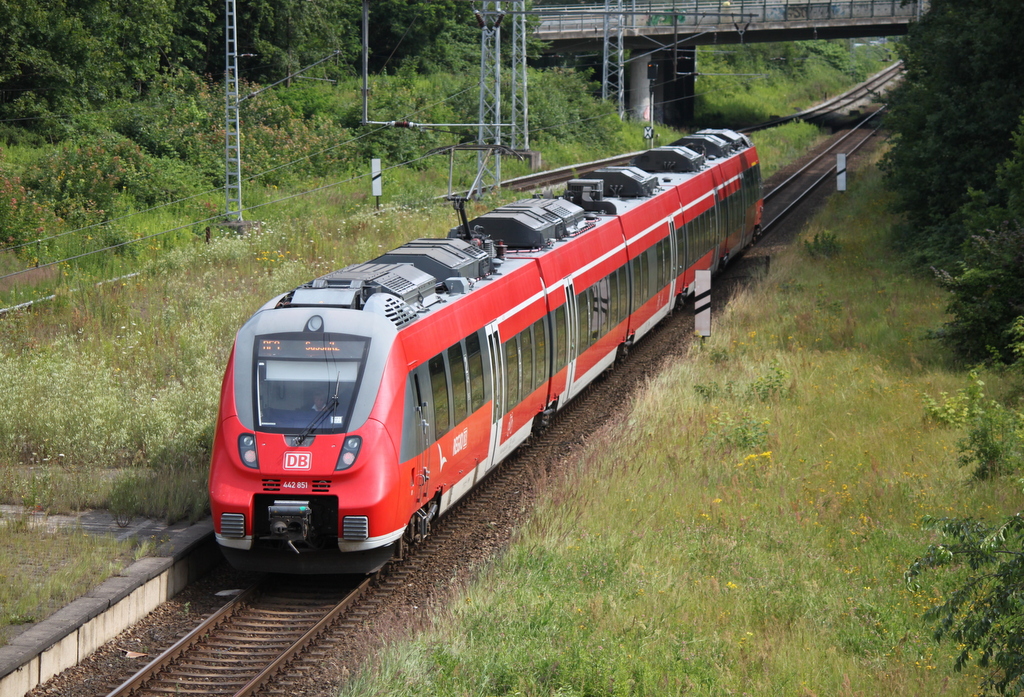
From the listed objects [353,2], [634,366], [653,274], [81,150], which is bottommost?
[634,366]

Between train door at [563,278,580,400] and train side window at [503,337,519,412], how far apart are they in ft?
7.83

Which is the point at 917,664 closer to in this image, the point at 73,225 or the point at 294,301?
the point at 294,301

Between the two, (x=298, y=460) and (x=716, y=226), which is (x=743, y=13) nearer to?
(x=716, y=226)

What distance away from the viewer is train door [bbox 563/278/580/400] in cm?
1666

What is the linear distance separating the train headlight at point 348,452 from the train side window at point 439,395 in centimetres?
143

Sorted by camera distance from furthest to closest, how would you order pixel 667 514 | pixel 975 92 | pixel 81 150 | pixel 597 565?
1. pixel 81 150
2. pixel 975 92
3. pixel 667 514
4. pixel 597 565

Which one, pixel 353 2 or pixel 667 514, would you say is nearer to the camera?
pixel 667 514

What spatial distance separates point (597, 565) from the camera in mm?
10914

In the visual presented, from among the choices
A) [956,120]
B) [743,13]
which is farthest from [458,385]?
[743,13]

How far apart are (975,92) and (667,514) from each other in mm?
17989

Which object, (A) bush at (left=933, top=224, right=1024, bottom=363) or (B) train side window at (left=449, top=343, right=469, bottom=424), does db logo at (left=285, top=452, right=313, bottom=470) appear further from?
(A) bush at (left=933, top=224, right=1024, bottom=363)

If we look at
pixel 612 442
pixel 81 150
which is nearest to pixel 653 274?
pixel 612 442

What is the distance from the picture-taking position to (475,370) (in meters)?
12.9

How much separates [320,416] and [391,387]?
72 centimetres
